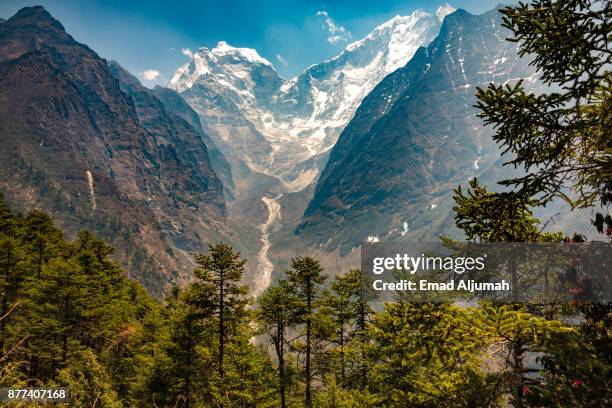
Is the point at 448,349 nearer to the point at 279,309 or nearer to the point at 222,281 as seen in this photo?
the point at 279,309

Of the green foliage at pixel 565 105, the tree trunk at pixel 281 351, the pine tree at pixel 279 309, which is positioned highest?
the green foliage at pixel 565 105

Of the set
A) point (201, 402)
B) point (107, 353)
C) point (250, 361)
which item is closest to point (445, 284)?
point (250, 361)

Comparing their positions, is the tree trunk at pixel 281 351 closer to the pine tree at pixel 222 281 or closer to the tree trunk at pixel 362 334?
the pine tree at pixel 222 281

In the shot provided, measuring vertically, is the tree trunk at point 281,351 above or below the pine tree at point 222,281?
below
